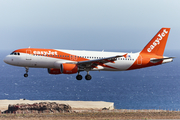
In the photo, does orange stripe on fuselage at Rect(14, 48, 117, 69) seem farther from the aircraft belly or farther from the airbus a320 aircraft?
the aircraft belly

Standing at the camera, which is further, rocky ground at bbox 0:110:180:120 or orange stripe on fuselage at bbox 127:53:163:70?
rocky ground at bbox 0:110:180:120

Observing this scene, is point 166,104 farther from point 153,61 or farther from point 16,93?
point 153,61

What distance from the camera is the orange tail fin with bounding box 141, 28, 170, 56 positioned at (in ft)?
215

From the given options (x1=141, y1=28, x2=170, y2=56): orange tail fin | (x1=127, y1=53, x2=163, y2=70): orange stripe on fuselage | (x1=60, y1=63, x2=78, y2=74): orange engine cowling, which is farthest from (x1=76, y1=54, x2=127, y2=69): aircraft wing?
(x1=141, y1=28, x2=170, y2=56): orange tail fin

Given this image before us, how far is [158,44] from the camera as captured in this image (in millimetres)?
66500

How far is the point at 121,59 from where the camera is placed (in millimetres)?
61344

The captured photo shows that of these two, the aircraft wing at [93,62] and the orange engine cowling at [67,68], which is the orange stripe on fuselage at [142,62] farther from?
the orange engine cowling at [67,68]

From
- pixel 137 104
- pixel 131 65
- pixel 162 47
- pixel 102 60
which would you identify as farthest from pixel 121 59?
pixel 137 104

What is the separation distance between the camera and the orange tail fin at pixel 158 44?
2584 inches

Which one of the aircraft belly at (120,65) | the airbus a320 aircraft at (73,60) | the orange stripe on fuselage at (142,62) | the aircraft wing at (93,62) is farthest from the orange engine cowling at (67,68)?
the orange stripe on fuselage at (142,62)

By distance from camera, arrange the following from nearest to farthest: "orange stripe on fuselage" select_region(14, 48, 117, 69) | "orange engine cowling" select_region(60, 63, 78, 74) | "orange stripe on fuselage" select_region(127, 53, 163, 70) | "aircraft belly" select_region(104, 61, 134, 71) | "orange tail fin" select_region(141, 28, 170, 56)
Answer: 1. "orange engine cowling" select_region(60, 63, 78, 74)
2. "orange stripe on fuselage" select_region(14, 48, 117, 69)
3. "aircraft belly" select_region(104, 61, 134, 71)
4. "orange stripe on fuselage" select_region(127, 53, 163, 70)
5. "orange tail fin" select_region(141, 28, 170, 56)

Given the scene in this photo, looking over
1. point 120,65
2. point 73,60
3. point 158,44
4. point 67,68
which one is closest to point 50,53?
point 67,68

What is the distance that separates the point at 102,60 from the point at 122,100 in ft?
414

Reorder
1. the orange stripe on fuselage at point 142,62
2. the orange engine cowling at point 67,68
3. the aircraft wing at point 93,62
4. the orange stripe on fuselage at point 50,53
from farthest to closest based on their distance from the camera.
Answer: the orange stripe on fuselage at point 142,62 < the orange stripe on fuselage at point 50,53 < the aircraft wing at point 93,62 < the orange engine cowling at point 67,68
